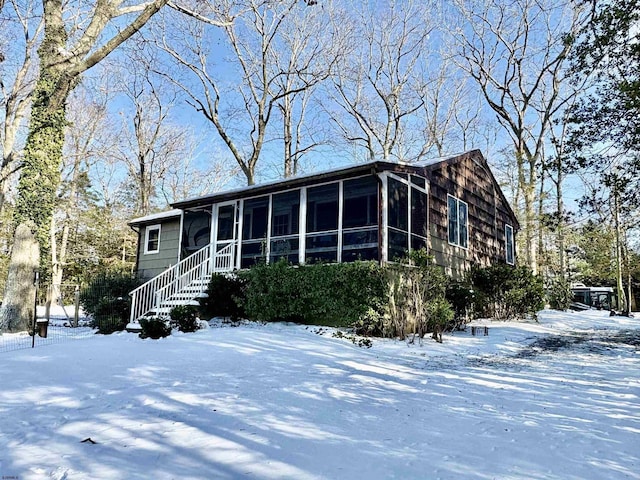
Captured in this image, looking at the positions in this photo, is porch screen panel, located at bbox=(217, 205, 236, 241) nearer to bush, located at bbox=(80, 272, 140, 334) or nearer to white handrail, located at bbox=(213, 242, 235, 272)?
white handrail, located at bbox=(213, 242, 235, 272)

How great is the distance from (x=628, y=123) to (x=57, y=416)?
10.3m

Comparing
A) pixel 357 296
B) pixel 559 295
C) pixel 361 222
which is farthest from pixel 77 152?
pixel 559 295

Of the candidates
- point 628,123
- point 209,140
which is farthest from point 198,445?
point 209,140

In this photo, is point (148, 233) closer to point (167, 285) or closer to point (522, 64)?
point (167, 285)

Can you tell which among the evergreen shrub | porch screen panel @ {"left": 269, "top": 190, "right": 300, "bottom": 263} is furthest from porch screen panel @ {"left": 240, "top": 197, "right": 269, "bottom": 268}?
the evergreen shrub

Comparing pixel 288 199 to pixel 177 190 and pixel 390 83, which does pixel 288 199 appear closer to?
pixel 390 83

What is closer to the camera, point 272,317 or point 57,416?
point 57,416

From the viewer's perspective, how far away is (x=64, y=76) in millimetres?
10773

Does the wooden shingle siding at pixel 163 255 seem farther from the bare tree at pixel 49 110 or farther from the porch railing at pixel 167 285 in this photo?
the bare tree at pixel 49 110

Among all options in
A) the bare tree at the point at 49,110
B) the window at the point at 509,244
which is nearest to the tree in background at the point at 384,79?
the window at the point at 509,244

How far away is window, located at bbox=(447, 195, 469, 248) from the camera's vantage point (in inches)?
508

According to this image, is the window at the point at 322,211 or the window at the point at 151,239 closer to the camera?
the window at the point at 322,211

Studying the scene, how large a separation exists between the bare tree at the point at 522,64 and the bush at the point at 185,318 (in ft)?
58.0

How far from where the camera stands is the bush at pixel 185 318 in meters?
8.82
